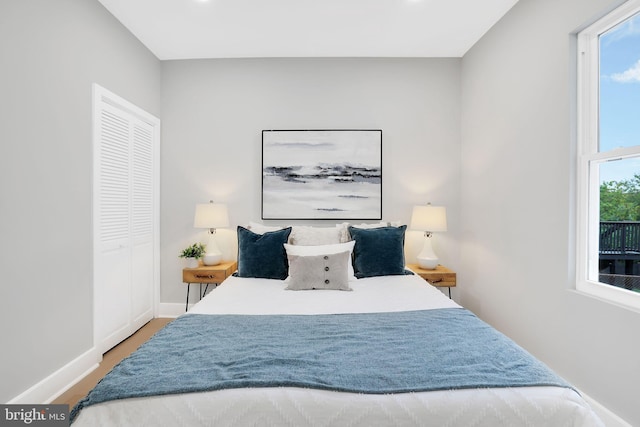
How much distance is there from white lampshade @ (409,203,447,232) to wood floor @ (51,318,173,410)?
285 centimetres

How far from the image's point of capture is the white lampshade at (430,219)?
320 centimetres

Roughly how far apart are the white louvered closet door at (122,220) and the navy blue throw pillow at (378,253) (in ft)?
6.94

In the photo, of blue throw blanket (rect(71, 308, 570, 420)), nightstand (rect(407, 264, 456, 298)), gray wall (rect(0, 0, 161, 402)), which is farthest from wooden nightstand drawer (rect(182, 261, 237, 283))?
nightstand (rect(407, 264, 456, 298))

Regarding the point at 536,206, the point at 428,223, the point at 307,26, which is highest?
the point at 307,26

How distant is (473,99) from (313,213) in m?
2.02

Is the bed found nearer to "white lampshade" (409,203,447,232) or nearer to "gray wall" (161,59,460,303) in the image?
"white lampshade" (409,203,447,232)

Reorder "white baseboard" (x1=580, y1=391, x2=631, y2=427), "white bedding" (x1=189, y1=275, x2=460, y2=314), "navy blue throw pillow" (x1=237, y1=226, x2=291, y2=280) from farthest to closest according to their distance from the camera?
"navy blue throw pillow" (x1=237, y1=226, x2=291, y2=280) → "white bedding" (x1=189, y1=275, x2=460, y2=314) → "white baseboard" (x1=580, y1=391, x2=631, y2=427)

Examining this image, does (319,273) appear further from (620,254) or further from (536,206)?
(620,254)

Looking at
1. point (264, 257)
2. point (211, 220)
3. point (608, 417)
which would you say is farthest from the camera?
point (211, 220)

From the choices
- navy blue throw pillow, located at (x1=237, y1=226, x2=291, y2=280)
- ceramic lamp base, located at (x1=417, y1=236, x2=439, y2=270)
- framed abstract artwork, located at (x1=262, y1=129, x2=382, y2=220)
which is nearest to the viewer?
navy blue throw pillow, located at (x1=237, y1=226, x2=291, y2=280)

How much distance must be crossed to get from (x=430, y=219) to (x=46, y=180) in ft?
10.1

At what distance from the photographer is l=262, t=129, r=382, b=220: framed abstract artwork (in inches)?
139

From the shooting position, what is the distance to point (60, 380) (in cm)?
216

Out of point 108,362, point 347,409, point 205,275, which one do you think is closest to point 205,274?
point 205,275
